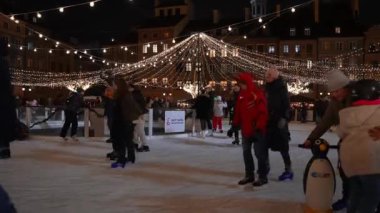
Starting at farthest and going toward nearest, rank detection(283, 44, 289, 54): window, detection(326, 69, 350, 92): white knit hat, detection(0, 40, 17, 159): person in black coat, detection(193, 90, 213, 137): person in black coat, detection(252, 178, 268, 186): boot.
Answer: detection(283, 44, 289, 54): window < detection(193, 90, 213, 137): person in black coat < detection(252, 178, 268, 186): boot < detection(326, 69, 350, 92): white knit hat < detection(0, 40, 17, 159): person in black coat

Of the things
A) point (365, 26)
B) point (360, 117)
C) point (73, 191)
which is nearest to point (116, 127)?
point (73, 191)

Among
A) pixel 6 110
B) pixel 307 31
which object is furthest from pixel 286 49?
pixel 6 110

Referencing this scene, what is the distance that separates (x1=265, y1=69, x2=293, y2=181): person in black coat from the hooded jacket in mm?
3635

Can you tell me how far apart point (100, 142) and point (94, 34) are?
64929 mm

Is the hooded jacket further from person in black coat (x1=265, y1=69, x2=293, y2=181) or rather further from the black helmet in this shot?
person in black coat (x1=265, y1=69, x2=293, y2=181)

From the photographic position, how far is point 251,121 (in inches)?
306

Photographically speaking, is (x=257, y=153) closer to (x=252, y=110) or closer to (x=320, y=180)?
(x=252, y=110)

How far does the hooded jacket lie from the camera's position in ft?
14.5

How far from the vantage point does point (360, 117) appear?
4492 mm

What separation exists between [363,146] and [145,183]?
4.31 meters

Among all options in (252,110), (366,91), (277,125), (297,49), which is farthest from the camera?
(297,49)

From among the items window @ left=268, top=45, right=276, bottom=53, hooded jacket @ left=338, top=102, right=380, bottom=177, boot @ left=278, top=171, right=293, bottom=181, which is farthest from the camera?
window @ left=268, top=45, right=276, bottom=53

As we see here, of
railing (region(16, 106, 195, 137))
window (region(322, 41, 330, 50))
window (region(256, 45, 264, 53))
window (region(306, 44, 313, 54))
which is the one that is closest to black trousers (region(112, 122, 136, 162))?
railing (region(16, 106, 195, 137))

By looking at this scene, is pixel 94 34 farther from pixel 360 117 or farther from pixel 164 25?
pixel 360 117
